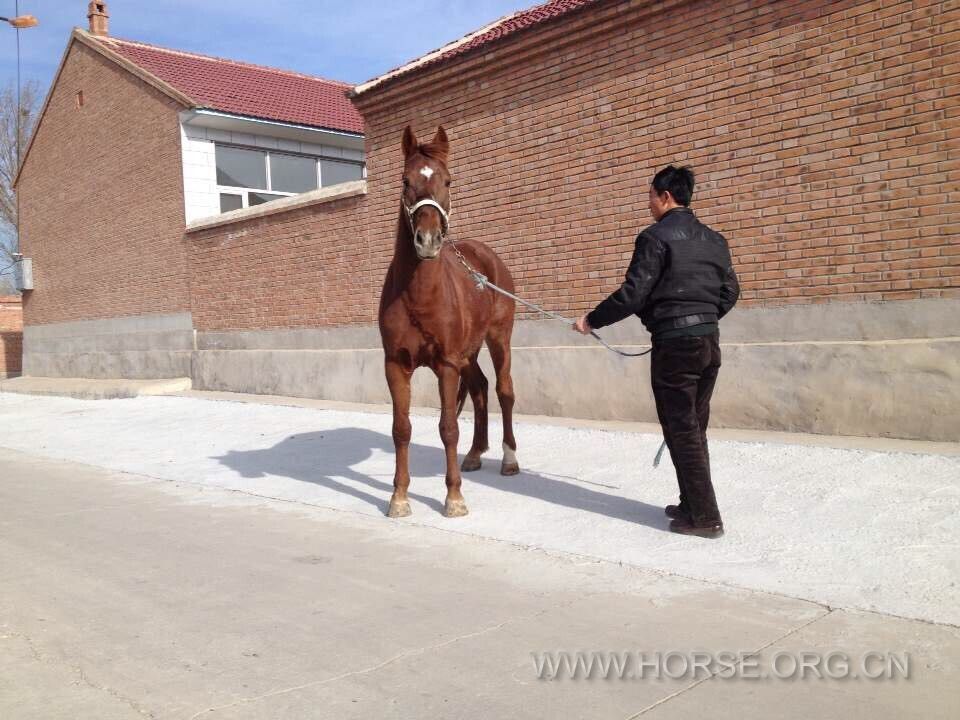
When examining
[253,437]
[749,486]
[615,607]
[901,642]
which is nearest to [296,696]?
[615,607]

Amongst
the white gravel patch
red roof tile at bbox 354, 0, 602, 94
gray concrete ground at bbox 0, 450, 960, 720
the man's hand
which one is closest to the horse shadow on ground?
the white gravel patch

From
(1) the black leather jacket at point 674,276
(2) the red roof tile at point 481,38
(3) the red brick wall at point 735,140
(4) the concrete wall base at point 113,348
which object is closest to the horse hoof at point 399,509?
(1) the black leather jacket at point 674,276

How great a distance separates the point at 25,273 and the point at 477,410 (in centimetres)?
2151

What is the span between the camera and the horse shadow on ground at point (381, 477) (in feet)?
20.5

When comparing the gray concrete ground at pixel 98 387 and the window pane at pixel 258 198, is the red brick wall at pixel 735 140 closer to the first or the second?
the gray concrete ground at pixel 98 387

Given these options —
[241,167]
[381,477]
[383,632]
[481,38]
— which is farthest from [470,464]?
[241,167]

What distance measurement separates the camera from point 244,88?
20641 millimetres

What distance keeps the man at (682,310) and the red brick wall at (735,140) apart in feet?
9.95

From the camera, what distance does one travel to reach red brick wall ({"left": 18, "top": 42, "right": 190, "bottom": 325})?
18.4 metres

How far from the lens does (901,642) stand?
11.7ft

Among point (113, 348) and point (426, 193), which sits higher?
point (426, 193)

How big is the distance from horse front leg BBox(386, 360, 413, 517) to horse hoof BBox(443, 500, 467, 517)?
0.32 m

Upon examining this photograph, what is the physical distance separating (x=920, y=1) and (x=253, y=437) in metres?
8.64

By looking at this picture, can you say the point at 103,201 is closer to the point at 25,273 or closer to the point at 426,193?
the point at 25,273
